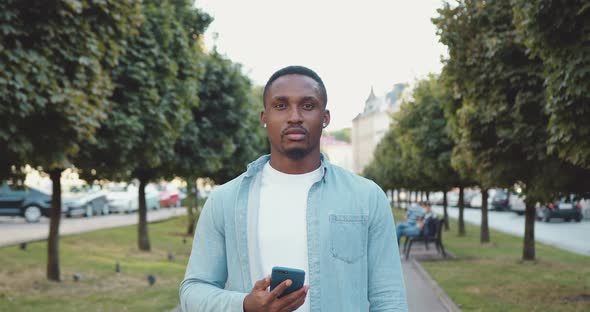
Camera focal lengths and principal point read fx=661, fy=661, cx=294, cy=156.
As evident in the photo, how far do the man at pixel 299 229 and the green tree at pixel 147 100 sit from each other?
854 centimetres

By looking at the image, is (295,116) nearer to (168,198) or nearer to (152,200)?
(152,200)

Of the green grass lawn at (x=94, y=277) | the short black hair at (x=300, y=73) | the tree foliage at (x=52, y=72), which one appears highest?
the tree foliage at (x=52, y=72)

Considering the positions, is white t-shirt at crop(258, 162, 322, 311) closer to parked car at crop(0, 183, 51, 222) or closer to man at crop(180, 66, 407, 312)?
man at crop(180, 66, 407, 312)

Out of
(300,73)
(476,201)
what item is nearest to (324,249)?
(300,73)

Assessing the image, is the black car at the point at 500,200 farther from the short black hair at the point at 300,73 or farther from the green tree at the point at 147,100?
the short black hair at the point at 300,73

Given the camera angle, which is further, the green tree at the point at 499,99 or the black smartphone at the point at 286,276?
the green tree at the point at 499,99

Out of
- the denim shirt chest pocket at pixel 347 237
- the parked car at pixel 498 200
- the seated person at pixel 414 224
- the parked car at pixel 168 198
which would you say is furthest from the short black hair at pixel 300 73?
the parked car at pixel 168 198

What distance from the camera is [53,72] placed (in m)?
7.75

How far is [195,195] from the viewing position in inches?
1070

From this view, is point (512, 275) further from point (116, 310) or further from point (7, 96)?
point (7, 96)

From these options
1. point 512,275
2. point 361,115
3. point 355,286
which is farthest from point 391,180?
point 361,115

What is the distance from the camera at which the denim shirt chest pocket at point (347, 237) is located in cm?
237

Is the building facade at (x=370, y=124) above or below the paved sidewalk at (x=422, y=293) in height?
above

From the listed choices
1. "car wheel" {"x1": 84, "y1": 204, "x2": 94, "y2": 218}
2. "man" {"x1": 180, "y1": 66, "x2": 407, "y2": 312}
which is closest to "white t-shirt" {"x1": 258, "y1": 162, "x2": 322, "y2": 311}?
"man" {"x1": 180, "y1": 66, "x2": 407, "y2": 312}
